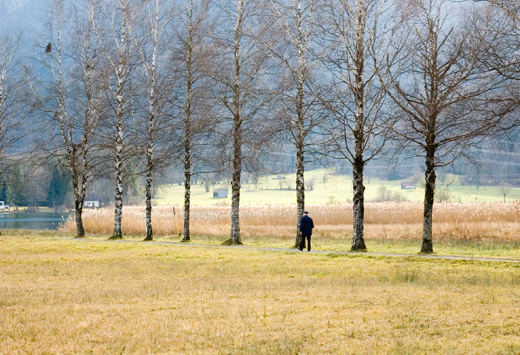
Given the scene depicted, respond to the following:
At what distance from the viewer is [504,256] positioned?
25.9 metres

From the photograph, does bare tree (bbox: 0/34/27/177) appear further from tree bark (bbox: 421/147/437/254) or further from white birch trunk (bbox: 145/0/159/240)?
tree bark (bbox: 421/147/437/254)

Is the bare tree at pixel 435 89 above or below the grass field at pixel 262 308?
above

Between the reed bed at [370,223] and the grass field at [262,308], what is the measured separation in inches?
534

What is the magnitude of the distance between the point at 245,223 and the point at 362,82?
67.2 feet

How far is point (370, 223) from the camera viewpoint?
157 feet

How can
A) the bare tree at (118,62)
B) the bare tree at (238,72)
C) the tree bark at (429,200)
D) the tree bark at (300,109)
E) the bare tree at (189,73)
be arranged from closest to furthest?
the tree bark at (429,200) → the tree bark at (300,109) → the bare tree at (238,72) → the bare tree at (189,73) → the bare tree at (118,62)

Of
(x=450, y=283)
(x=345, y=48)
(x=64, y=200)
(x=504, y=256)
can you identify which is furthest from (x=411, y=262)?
(x=64, y=200)

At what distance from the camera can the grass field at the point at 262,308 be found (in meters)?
10.2

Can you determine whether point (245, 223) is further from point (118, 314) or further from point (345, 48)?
point (118, 314)

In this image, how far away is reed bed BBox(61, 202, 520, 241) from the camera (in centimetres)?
3646

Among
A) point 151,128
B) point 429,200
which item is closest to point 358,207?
point 429,200

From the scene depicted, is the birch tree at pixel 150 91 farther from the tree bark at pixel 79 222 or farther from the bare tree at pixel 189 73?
the tree bark at pixel 79 222

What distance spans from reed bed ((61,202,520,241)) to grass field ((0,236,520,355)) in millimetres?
13551

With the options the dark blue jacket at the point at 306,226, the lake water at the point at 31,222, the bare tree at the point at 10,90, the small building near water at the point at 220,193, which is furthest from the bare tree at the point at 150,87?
the small building near water at the point at 220,193
